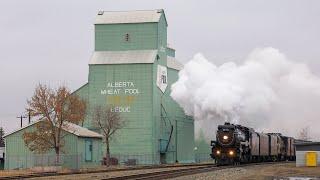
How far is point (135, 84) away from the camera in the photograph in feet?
310

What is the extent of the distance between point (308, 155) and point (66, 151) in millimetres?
30617

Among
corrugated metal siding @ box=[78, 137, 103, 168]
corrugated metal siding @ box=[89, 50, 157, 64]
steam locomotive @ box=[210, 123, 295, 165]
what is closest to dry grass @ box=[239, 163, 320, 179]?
steam locomotive @ box=[210, 123, 295, 165]

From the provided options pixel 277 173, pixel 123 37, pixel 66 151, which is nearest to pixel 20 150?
pixel 66 151

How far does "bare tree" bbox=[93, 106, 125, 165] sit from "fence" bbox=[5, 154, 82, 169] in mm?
13835

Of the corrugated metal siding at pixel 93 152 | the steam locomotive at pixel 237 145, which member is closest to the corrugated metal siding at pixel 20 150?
the corrugated metal siding at pixel 93 152

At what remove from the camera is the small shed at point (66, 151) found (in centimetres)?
6956

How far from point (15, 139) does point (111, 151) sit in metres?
19.2

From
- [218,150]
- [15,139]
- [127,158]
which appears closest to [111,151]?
[127,158]

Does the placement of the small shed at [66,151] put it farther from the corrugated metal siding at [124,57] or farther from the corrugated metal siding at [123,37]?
the corrugated metal siding at [123,37]

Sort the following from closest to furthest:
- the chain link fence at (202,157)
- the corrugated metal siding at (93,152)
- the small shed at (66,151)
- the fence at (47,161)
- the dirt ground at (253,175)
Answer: the dirt ground at (253,175), the fence at (47,161), the small shed at (66,151), the corrugated metal siding at (93,152), the chain link fence at (202,157)

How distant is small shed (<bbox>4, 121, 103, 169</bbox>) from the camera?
69562 mm

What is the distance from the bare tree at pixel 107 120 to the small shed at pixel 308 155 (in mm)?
30919

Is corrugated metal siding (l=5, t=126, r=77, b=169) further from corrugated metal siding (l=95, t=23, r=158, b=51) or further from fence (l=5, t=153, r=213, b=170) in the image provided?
corrugated metal siding (l=95, t=23, r=158, b=51)

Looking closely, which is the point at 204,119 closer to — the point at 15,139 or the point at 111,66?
the point at 15,139
